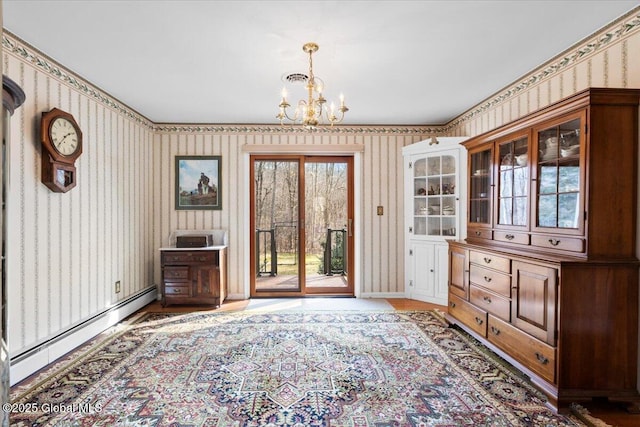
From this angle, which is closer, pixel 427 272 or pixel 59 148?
pixel 59 148

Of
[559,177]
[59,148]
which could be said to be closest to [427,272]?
[559,177]

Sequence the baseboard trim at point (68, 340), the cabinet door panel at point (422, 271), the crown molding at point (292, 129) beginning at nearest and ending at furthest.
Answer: the baseboard trim at point (68, 340), the cabinet door panel at point (422, 271), the crown molding at point (292, 129)

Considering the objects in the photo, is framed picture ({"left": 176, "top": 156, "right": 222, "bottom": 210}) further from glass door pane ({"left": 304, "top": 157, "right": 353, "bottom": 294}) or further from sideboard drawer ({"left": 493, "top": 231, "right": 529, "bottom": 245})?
sideboard drawer ({"left": 493, "top": 231, "right": 529, "bottom": 245})

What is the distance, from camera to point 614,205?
2.21 meters

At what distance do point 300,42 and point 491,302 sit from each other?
2611 mm

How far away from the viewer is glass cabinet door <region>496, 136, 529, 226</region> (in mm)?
2803

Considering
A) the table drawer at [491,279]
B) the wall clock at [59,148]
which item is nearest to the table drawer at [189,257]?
the wall clock at [59,148]

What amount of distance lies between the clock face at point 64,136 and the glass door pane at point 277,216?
2264mm

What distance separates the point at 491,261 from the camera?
2949mm

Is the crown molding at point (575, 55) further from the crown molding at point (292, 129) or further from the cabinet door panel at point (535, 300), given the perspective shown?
the cabinet door panel at point (535, 300)

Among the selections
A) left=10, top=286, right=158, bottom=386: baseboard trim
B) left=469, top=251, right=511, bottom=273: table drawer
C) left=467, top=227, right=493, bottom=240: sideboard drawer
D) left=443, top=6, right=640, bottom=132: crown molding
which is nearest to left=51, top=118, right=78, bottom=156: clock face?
left=10, top=286, right=158, bottom=386: baseboard trim

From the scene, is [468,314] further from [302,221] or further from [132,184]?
[132,184]

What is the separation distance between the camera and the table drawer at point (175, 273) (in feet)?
14.3

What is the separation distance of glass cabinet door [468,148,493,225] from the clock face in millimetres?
3829
